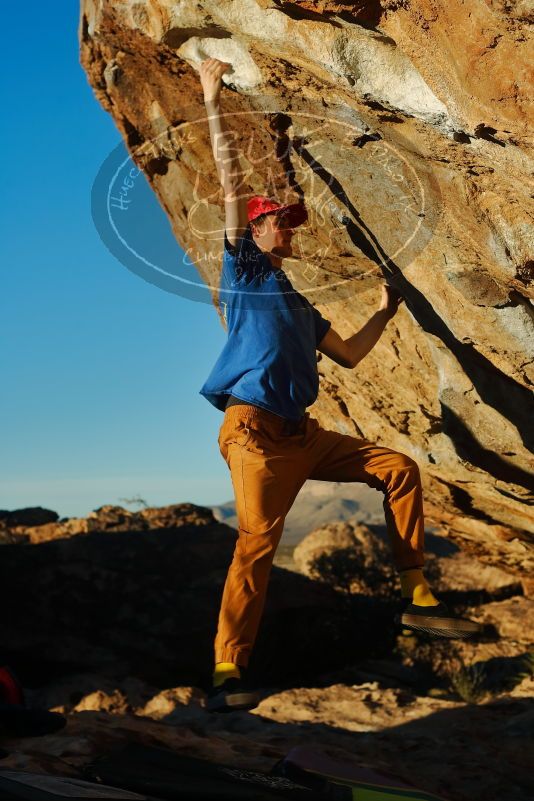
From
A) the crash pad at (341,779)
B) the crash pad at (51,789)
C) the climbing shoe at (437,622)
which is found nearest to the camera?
the crash pad at (51,789)

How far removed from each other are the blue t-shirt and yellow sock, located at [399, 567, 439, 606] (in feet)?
3.02

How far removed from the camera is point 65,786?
136 inches

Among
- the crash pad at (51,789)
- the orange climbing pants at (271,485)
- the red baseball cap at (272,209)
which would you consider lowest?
the crash pad at (51,789)

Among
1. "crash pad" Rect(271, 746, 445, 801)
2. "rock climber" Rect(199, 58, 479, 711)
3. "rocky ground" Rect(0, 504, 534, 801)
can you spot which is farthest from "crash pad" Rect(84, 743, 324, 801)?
"rock climber" Rect(199, 58, 479, 711)

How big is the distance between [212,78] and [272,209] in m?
0.67

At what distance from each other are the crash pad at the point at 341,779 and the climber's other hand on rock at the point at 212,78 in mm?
3398

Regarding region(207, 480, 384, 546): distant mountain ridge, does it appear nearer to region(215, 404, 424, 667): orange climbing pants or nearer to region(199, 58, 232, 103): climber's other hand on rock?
region(215, 404, 424, 667): orange climbing pants

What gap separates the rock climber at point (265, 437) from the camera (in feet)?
11.9

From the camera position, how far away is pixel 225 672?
355cm

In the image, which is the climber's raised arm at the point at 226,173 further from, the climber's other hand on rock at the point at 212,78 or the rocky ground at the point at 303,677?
the rocky ground at the point at 303,677

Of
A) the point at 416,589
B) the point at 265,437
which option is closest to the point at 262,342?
the point at 265,437

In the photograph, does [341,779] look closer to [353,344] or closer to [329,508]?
[353,344]

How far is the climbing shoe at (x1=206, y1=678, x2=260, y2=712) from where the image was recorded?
135 inches

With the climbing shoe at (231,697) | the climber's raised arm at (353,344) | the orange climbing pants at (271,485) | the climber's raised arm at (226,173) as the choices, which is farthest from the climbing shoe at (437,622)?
the climber's raised arm at (226,173)
